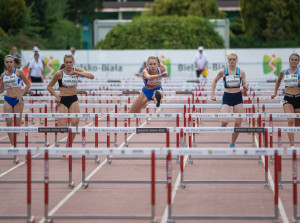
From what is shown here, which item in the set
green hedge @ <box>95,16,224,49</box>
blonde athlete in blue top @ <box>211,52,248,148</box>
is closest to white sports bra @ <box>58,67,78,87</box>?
blonde athlete in blue top @ <box>211,52,248,148</box>

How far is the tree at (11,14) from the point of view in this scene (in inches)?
1650

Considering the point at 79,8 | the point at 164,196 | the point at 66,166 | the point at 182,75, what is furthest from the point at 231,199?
the point at 79,8

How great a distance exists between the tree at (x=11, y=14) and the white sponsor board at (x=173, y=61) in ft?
22.8

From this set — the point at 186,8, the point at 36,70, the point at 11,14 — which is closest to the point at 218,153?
the point at 36,70

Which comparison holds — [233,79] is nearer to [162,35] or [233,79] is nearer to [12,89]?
[12,89]

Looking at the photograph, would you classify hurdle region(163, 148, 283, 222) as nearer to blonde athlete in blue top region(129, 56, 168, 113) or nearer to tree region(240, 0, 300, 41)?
blonde athlete in blue top region(129, 56, 168, 113)

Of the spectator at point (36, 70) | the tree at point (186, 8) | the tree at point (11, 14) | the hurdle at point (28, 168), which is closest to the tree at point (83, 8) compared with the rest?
the tree at point (186, 8)

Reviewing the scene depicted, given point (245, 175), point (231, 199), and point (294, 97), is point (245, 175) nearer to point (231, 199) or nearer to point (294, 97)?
point (231, 199)

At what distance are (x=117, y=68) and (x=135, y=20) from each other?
9752mm

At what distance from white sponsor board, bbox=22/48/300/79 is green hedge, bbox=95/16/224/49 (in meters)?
7.46

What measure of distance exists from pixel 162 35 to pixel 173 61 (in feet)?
27.5

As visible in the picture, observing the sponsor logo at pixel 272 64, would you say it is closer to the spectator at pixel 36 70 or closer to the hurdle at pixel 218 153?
the spectator at pixel 36 70

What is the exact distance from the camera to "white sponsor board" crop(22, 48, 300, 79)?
35.3 metres

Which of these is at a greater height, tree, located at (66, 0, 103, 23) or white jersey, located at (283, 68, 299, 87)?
tree, located at (66, 0, 103, 23)
